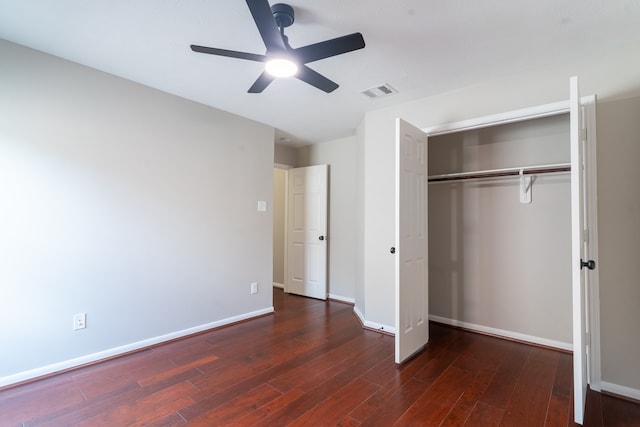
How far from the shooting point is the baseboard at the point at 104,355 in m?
2.23

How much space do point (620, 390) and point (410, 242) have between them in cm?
174

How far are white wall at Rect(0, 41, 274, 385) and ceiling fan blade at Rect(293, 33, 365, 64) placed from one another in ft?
6.42

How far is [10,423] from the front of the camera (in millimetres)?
1821

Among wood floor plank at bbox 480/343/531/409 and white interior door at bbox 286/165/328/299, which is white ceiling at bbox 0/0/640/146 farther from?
wood floor plank at bbox 480/343/531/409

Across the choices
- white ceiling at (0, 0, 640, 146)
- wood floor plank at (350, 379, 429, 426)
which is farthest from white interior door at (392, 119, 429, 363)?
white ceiling at (0, 0, 640, 146)

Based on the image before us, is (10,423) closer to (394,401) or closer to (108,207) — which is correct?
(108,207)

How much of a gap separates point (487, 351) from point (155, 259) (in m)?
3.29

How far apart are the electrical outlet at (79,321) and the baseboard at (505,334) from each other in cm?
352

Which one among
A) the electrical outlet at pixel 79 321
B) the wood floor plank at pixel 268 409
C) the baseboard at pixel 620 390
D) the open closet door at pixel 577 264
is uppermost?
the open closet door at pixel 577 264

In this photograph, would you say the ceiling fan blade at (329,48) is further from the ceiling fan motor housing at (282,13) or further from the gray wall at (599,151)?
the gray wall at (599,151)

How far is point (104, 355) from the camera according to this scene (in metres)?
2.63

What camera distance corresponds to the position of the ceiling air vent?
2850 mm

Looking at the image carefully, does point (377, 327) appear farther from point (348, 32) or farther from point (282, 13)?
point (282, 13)

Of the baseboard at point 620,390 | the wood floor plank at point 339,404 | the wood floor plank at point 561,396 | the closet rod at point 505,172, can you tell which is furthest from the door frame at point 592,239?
the wood floor plank at point 339,404
